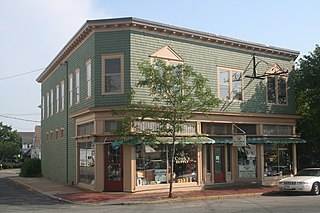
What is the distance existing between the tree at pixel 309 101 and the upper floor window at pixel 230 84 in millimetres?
5578

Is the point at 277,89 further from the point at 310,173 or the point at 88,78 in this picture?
the point at 88,78

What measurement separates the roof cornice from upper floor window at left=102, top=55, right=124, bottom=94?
1.47 m

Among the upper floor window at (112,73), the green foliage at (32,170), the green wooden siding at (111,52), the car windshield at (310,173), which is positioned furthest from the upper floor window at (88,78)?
the green foliage at (32,170)

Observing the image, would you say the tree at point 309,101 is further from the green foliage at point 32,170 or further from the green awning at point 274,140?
the green foliage at point 32,170

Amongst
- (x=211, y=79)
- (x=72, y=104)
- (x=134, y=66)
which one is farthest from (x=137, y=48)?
(x=72, y=104)

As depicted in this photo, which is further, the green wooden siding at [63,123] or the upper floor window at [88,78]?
the green wooden siding at [63,123]

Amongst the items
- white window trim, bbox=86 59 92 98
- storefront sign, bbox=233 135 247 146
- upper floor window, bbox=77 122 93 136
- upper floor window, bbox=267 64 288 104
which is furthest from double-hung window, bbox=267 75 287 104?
upper floor window, bbox=77 122 93 136

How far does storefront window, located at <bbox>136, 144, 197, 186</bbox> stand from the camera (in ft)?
69.2

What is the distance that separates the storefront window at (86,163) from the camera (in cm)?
2225

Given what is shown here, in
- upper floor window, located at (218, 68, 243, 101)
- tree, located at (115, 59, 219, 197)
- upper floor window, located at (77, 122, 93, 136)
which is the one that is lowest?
upper floor window, located at (77, 122, 93, 136)

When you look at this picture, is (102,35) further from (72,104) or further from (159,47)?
(72,104)

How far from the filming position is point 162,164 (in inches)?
853

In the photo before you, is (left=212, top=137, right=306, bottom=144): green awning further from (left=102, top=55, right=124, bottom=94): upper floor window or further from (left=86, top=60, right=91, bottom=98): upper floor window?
(left=86, top=60, right=91, bottom=98): upper floor window

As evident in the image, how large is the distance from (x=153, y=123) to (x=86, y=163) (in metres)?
4.63
